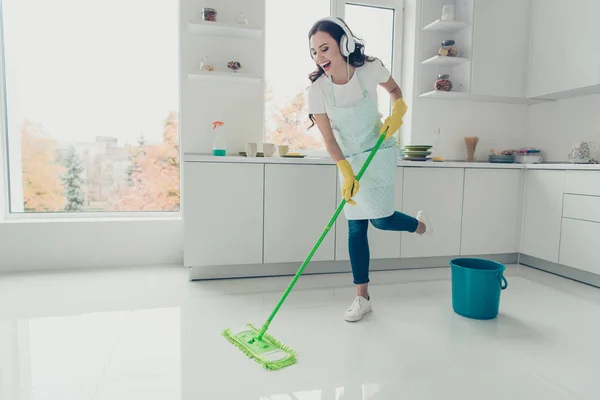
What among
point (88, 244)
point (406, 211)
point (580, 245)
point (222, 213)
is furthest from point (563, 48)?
point (88, 244)

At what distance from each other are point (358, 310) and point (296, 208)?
844 millimetres

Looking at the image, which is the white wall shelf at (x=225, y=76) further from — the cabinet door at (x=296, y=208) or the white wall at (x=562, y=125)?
the white wall at (x=562, y=125)

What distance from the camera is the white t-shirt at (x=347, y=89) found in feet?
6.02

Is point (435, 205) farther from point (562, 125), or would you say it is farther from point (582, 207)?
point (562, 125)

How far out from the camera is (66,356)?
4.83ft

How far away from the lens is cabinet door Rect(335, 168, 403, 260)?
8.57 ft

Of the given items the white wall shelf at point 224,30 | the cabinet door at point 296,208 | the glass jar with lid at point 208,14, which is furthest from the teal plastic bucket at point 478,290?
the glass jar with lid at point 208,14

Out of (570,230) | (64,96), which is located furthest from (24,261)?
(570,230)

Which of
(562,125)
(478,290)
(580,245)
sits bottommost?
(478,290)

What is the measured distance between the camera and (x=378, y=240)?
2697 mm

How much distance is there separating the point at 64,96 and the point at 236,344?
2.27 m

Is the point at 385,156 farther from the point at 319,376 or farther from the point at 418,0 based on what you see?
the point at 418,0

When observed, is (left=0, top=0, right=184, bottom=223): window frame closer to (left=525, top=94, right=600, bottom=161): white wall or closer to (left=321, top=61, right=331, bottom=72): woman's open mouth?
(left=321, top=61, right=331, bottom=72): woman's open mouth

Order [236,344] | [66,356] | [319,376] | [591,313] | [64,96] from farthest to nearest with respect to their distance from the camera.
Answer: [64,96] → [591,313] → [236,344] → [66,356] → [319,376]
